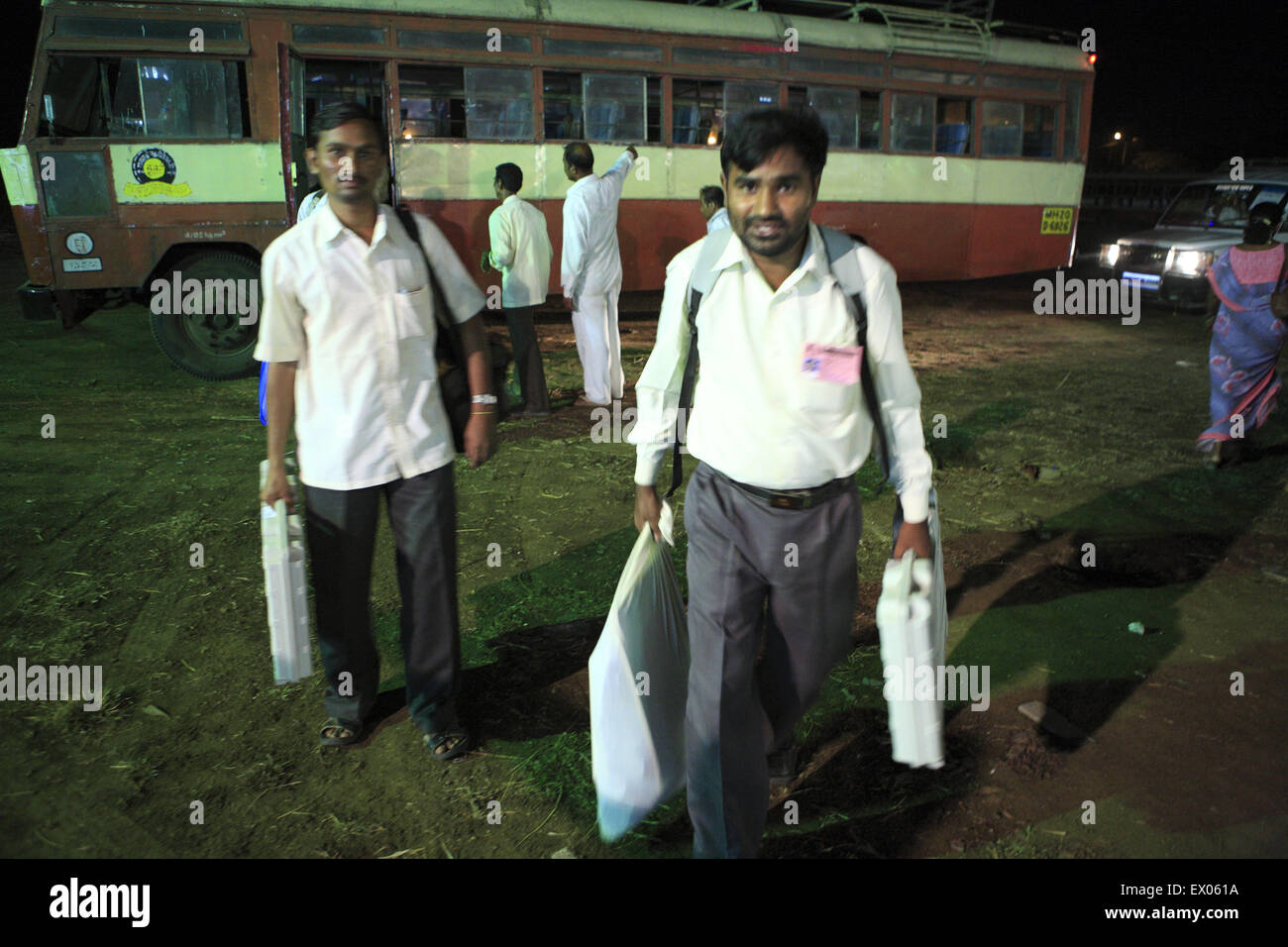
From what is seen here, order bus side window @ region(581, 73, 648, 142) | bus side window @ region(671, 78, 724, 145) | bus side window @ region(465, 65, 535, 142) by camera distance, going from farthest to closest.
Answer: bus side window @ region(671, 78, 724, 145), bus side window @ region(581, 73, 648, 142), bus side window @ region(465, 65, 535, 142)

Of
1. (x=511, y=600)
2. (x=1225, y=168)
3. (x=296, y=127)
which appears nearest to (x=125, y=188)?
(x=296, y=127)

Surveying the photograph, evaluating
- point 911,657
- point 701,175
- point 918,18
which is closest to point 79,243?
point 701,175

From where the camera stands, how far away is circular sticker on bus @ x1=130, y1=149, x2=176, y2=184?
8023 millimetres

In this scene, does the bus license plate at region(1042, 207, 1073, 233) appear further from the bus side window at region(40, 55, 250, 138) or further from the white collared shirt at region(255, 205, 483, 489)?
the white collared shirt at region(255, 205, 483, 489)

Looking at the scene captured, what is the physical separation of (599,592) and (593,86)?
7.60 metres

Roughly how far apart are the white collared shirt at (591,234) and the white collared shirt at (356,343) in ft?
13.7

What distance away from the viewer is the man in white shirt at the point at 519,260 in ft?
22.2

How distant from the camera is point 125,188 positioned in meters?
8.00

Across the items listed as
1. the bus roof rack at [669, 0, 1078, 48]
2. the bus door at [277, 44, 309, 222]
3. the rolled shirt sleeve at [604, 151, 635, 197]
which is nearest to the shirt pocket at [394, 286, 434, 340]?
the rolled shirt sleeve at [604, 151, 635, 197]

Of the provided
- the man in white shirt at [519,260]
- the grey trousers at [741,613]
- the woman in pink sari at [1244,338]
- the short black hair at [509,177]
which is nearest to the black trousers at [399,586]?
the grey trousers at [741,613]

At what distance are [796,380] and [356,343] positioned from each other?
1.32m

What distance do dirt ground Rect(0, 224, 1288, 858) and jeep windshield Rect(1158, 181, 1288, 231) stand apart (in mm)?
7831

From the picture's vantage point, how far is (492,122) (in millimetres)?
9859

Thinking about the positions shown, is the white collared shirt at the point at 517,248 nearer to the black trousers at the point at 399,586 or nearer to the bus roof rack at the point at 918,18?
the black trousers at the point at 399,586
